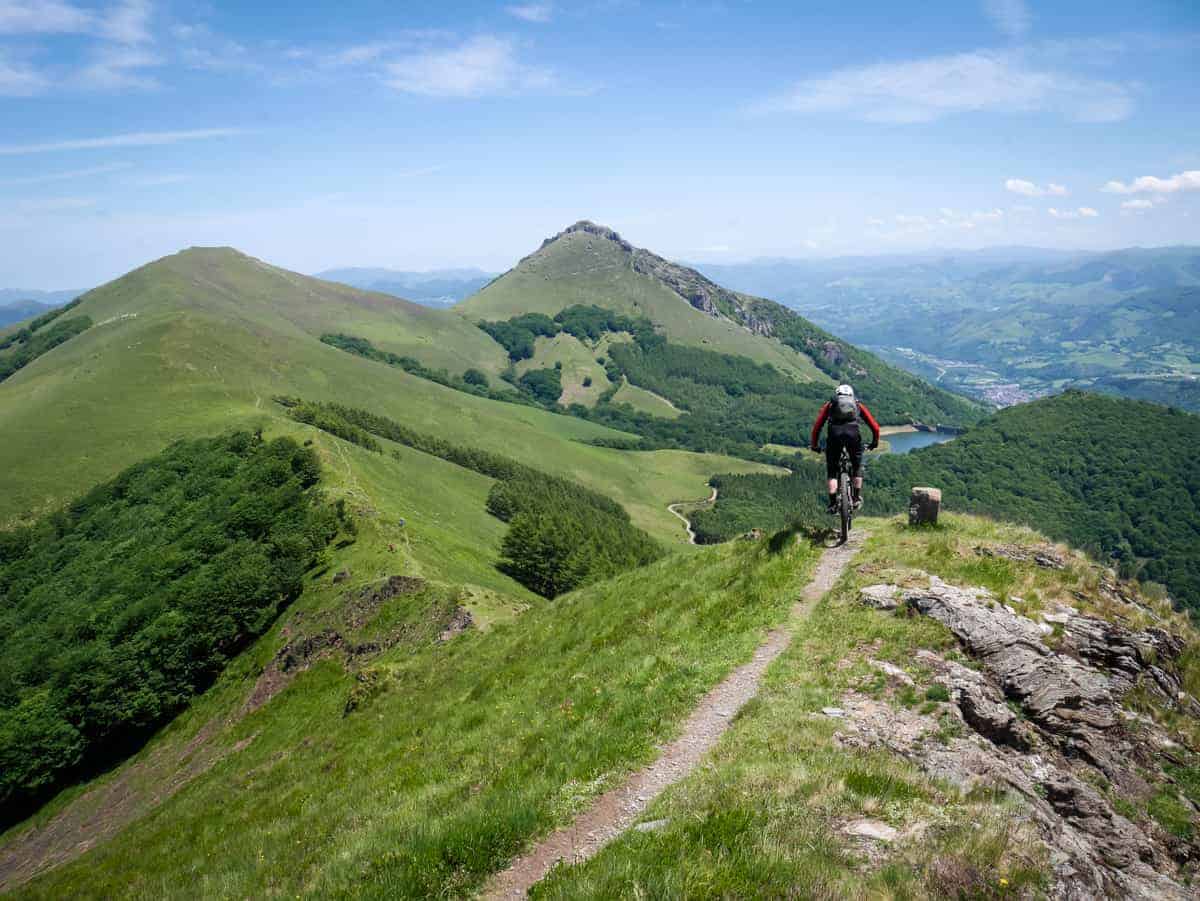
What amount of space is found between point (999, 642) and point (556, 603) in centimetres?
2096

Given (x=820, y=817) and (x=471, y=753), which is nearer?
(x=820, y=817)

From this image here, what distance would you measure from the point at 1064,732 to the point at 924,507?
992cm

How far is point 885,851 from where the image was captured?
7.85 m

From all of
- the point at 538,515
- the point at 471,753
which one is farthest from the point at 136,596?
the point at 471,753

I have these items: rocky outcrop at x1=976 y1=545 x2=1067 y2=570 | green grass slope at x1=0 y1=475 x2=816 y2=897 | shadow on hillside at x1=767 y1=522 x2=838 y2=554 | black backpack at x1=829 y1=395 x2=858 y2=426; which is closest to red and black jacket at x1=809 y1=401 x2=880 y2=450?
black backpack at x1=829 y1=395 x2=858 y2=426

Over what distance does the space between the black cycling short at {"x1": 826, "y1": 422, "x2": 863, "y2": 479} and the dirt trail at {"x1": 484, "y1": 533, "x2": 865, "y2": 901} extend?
5502 mm

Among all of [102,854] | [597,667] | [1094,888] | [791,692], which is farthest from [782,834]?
[102,854]

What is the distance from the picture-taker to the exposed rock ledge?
915cm

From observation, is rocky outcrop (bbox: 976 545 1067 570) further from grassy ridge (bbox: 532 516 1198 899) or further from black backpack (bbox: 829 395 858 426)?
black backpack (bbox: 829 395 858 426)

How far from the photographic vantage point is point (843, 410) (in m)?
19.1

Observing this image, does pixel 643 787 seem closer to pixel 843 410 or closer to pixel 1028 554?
pixel 843 410

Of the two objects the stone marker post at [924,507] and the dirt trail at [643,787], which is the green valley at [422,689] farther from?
the stone marker post at [924,507]

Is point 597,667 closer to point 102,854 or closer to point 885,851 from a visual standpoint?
point 885,851

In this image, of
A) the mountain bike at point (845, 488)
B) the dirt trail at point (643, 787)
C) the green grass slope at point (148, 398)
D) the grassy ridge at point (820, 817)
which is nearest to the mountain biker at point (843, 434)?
the mountain bike at point (845, 488)
